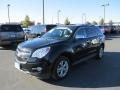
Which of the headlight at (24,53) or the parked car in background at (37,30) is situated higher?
the parked car in background at (37,30)

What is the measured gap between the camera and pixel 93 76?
317 inches

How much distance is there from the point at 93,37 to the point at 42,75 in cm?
389

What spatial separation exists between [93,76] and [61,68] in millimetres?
1165

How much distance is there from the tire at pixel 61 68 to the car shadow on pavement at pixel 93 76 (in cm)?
15

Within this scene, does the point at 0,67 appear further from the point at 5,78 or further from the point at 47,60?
the point at 47,60

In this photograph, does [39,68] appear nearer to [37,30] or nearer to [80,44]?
[80,44]

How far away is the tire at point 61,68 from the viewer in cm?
738

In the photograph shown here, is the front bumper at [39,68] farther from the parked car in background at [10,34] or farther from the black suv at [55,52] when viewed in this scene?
the parked car in background at [10,34]

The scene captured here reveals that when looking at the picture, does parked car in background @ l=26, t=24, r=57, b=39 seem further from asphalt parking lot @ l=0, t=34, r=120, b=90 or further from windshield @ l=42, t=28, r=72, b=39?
windshield @ l=42, t=28, r=72, b=39

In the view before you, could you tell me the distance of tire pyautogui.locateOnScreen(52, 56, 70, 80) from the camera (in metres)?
7.38

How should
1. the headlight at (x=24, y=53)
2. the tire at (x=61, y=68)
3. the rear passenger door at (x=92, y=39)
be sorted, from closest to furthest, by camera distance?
1. the headlight at (x=24, y=53)
2. the tire at (x=61, y=68)
3. the rear passenger door at (x=92, y=39)

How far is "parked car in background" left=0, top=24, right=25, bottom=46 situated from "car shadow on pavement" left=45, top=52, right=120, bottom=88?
681 cm

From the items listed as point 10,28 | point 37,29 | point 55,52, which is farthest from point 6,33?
point 55,52

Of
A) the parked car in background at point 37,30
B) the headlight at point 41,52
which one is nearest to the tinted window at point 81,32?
the headlight at point 41,52
